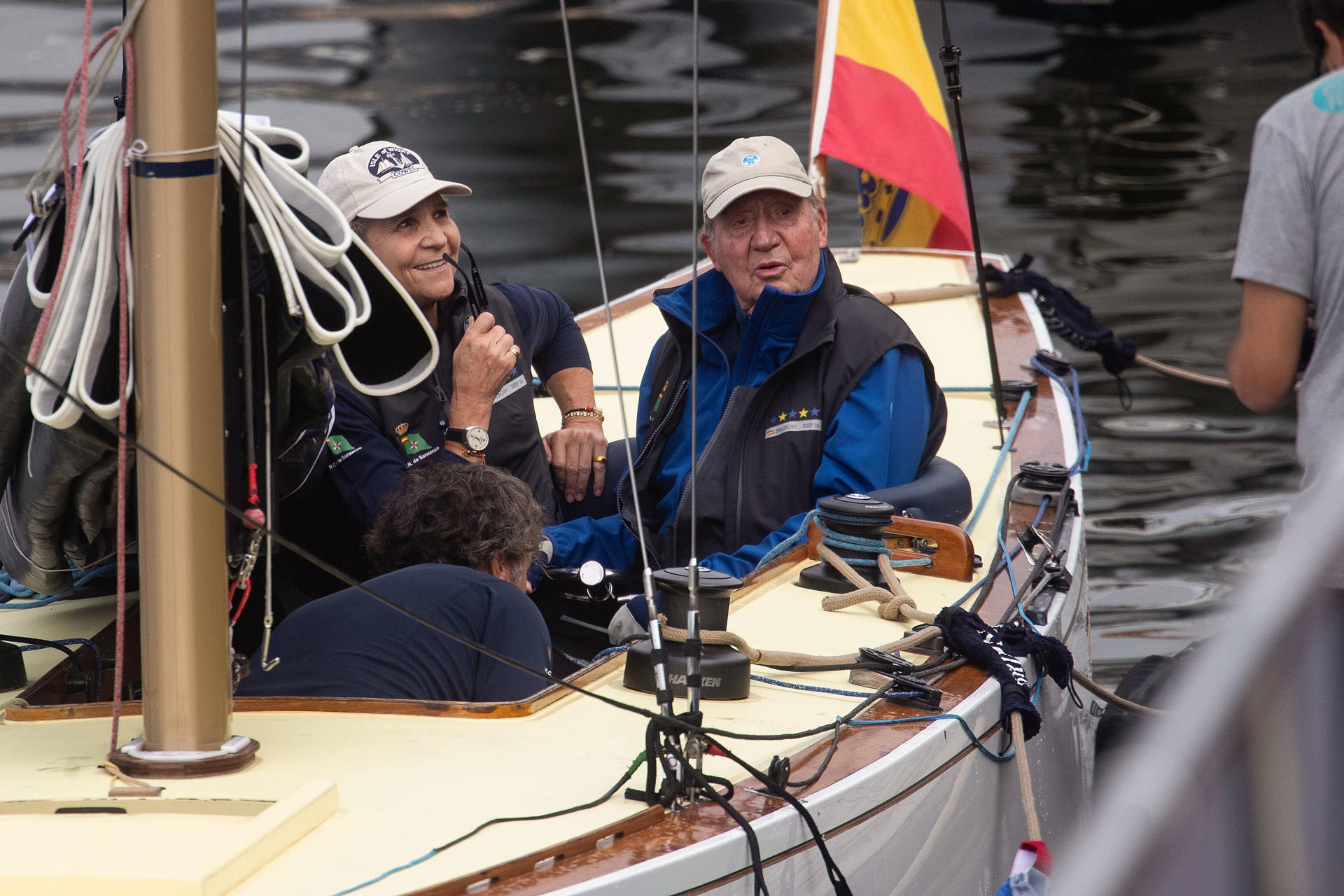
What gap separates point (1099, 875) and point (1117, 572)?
Result: 497 centimetres

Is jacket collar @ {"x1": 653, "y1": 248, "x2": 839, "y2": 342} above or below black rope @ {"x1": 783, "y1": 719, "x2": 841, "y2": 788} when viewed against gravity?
above

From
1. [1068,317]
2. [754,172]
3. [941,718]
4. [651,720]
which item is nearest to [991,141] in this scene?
[1068,317]

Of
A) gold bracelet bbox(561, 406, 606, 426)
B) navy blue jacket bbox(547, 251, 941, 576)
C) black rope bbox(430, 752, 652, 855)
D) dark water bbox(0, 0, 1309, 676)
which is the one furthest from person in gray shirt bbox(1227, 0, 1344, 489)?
dark water bbox(0, 0, 1309, 676)

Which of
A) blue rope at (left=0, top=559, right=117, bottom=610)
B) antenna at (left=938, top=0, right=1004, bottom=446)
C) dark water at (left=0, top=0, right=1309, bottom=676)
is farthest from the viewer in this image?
dark water at (left=0, top=0, right=1309, bottom=676)

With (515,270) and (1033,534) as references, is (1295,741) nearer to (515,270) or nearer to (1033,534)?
(1033,534)

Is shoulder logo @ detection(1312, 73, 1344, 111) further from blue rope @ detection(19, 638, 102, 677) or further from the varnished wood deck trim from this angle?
blue rope @ detection(19, 638, 102, 677)

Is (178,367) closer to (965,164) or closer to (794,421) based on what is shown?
(794,421)

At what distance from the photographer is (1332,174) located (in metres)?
1.74

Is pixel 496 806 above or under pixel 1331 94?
under

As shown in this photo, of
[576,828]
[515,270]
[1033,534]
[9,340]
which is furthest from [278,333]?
[515,270]

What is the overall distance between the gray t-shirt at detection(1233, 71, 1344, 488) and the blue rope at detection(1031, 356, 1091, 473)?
4.62 ft

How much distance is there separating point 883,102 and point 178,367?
13.0 ft

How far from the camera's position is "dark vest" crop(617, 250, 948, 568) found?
113 inches

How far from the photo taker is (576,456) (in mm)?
3309
